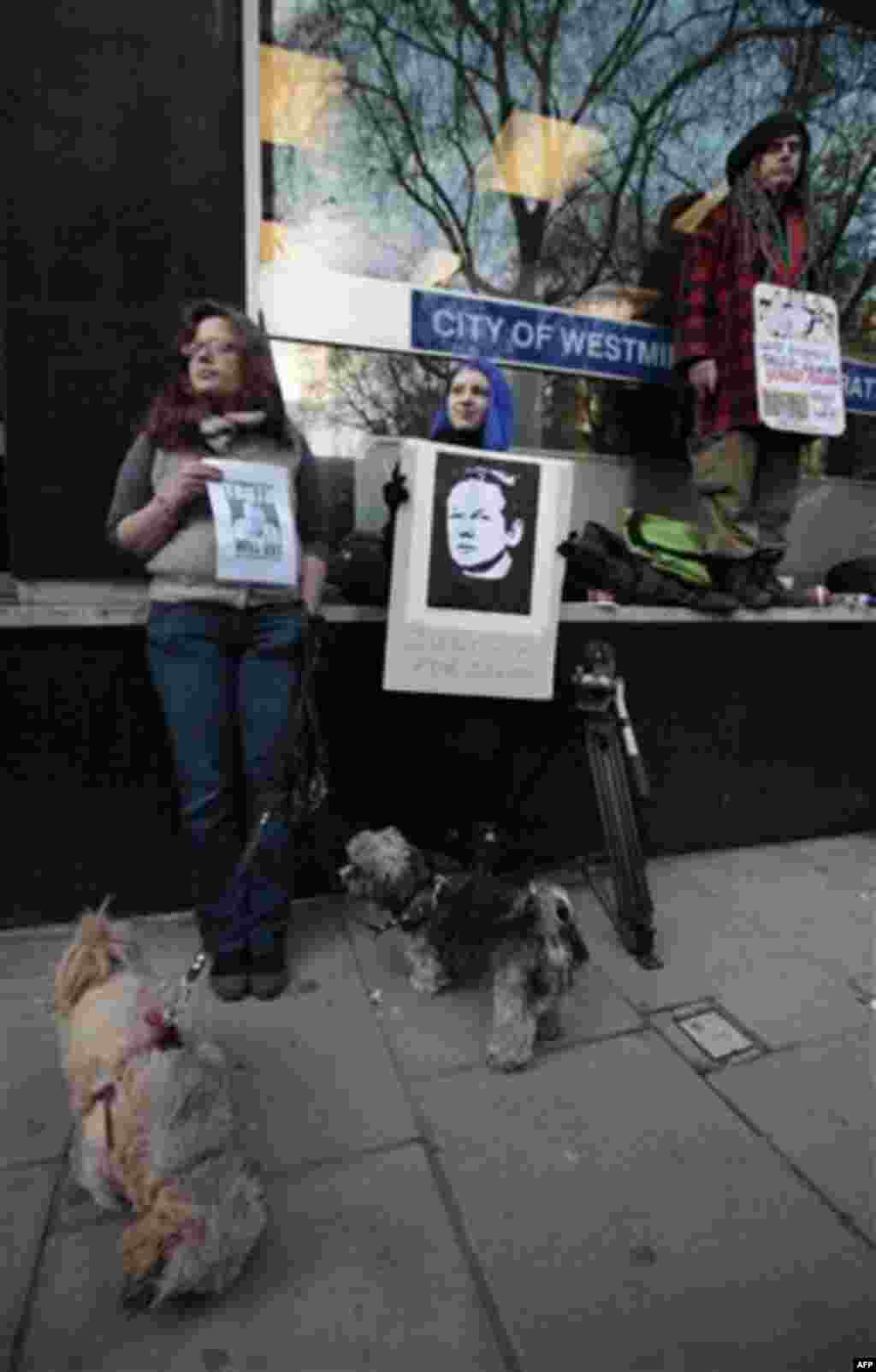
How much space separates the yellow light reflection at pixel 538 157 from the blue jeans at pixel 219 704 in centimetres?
293

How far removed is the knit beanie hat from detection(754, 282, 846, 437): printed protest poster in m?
0.60

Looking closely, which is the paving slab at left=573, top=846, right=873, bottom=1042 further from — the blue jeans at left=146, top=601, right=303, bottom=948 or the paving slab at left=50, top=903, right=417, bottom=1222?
the blue jeans at left=146, top=601, right=303, bottom=948

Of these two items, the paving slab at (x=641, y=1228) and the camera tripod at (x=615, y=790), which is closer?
the paving slab at (x=641, y=1228)

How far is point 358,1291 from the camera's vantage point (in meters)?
1.53

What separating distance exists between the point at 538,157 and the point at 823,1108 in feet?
14.6

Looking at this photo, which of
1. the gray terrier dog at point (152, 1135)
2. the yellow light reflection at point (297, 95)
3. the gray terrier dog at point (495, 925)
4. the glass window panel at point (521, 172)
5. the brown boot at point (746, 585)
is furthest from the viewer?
the brown boot at point (746, 585)

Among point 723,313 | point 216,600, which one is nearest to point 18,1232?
point 216,600

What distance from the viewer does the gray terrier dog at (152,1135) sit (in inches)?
52.6

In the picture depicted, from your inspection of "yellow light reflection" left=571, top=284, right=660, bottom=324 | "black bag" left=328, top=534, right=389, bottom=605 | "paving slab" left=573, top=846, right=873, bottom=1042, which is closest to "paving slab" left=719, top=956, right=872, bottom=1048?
"paving slab" left=573, top=846, right=873, bottom=1042

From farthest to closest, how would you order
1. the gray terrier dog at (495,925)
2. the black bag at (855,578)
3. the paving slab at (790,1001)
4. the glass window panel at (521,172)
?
the black bag at (855,578) < the glass window panel at (521,172) < the paving slab at (790,1001) < the gray terrier dog at (495,925)

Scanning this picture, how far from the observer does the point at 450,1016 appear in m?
2.43

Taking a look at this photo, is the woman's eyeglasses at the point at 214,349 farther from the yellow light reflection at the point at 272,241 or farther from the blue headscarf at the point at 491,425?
the yellow light reflection at the point at 272,241

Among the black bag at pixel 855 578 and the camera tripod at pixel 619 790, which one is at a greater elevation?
the black bag at pixel 855 578

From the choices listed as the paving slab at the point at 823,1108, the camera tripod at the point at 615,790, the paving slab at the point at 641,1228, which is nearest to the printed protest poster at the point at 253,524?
the camera tripod at the point at 615,790
